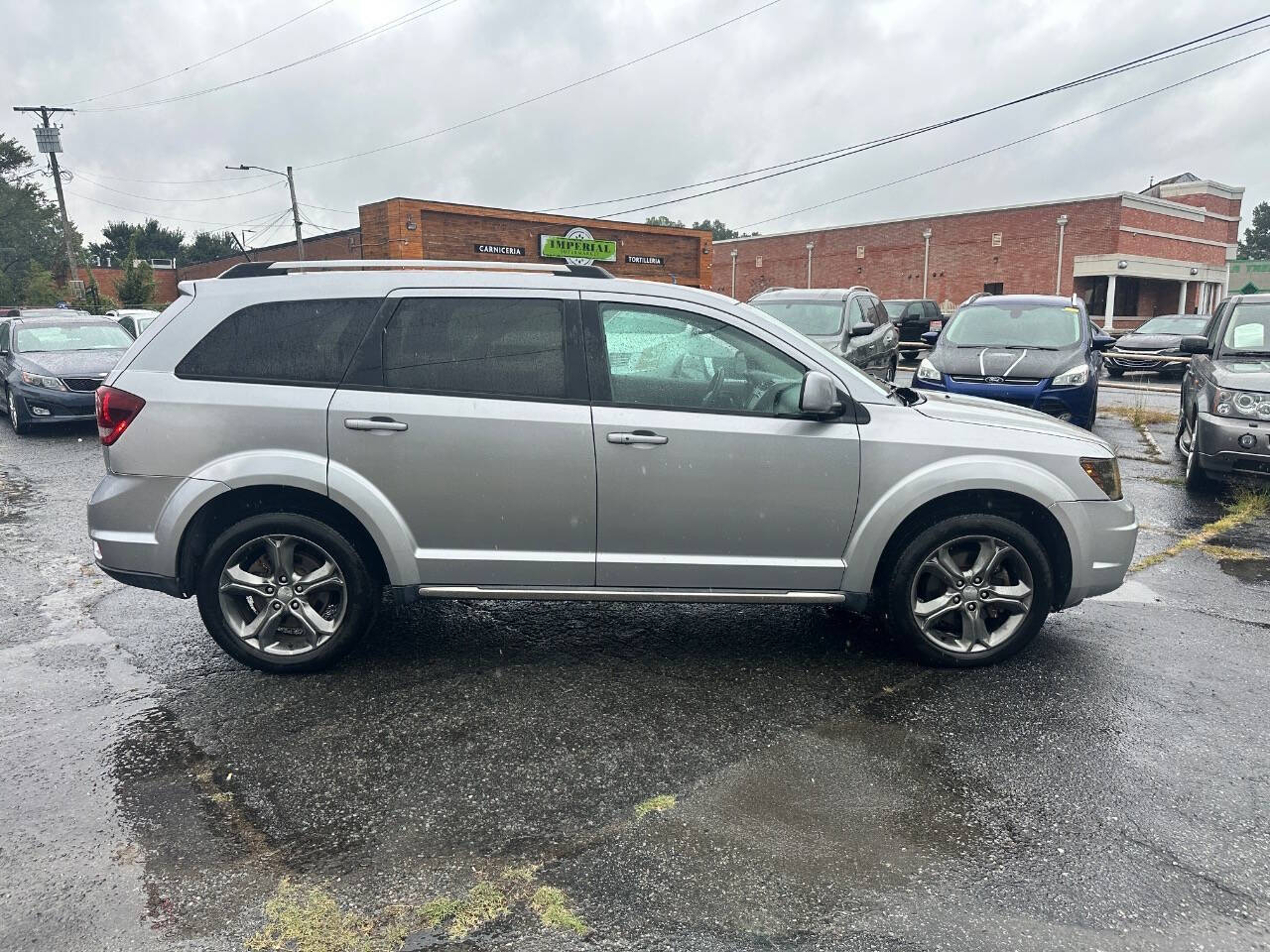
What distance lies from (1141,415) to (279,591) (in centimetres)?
1339

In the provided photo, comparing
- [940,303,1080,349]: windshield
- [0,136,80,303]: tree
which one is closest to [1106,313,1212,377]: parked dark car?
[940,303,1080,349]: windshield

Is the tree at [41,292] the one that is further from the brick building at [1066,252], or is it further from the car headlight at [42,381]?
the car headlight at [42,381]

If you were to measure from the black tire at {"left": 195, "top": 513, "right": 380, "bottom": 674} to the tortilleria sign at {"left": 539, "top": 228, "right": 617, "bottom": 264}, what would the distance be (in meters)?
30.1

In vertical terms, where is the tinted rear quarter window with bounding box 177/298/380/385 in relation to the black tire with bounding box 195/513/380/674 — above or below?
above

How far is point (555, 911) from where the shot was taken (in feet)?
8.64

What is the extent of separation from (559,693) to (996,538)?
2.20 m

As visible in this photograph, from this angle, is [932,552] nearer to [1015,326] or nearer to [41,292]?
[1015,326]

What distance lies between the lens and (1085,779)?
3391 mm

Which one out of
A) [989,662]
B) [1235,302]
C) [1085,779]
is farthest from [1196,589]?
[1235,302]

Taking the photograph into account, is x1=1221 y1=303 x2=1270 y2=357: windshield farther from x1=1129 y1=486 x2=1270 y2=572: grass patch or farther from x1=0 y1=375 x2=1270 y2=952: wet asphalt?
x1=0 y1=375 x2=1270 y2=952: wet asphalt

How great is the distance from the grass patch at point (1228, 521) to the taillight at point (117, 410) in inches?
240

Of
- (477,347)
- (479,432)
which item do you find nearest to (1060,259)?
(477,347)

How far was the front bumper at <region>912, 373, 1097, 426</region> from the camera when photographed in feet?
33.0

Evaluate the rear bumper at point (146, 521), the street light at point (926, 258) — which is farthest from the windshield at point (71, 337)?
the street light at point (926, 258)
